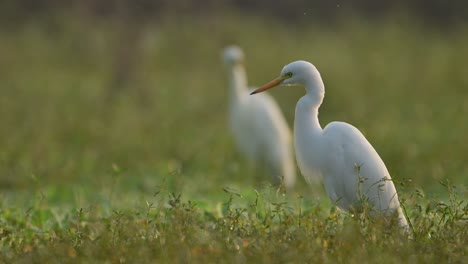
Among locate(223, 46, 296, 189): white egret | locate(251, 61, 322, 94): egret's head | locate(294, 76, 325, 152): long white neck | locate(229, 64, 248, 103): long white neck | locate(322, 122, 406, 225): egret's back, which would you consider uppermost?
locate(251, 61, 322, 94): egret's head

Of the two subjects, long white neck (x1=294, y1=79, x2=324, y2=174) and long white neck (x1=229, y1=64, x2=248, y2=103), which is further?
long white neck (x1=229, y1=64, x2=248, y2=103)

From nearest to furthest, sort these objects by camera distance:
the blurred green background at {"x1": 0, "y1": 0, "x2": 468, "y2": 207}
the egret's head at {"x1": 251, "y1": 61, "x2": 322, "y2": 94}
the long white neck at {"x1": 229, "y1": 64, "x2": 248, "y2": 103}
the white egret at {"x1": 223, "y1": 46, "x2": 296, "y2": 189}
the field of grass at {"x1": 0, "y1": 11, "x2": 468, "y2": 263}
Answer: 1. the field of grass at {"x1": 0, "y1": 11, "x2": 468, "y2": 263}
2. the egret's head at {"x1": 251, "y1": 61, "x2": 322, "y2": 94}
3. the blurred green background at {"x1": 0, "y1": 0, "x2": 468, "y2": 207}
4. the white egret at {"x1": 223, "y1": 46, "x2": 296, "y2": 189}
5. the long white neck at {"x1": 229, "y1": 64, "x2": 248, "y2": 103}

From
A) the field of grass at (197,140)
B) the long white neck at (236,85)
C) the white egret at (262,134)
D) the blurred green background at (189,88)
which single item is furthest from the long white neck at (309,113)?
the long white neck at (236,85)

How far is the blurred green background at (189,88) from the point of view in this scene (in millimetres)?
7375

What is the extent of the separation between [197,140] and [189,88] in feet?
12.1

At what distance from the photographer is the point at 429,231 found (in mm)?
3416

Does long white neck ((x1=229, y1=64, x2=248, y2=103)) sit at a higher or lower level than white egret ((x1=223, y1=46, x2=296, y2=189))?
higher

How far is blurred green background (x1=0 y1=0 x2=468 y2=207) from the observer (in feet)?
24.2

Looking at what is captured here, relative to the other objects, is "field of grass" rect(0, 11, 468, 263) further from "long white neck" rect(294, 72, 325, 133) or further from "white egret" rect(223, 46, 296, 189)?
"long white neck" rect(294, 72, 325, 133)

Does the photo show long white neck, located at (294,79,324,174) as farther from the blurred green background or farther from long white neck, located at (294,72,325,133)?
the blurred green background

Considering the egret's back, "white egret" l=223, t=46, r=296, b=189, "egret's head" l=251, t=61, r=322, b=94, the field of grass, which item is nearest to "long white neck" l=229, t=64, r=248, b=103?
"white egret" l=223, t=46, r=296, b=189

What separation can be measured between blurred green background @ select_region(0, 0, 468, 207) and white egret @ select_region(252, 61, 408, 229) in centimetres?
38

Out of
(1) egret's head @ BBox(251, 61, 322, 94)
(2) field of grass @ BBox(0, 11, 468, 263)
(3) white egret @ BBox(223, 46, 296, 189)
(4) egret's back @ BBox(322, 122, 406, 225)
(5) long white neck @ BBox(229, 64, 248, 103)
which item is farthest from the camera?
(5) long white neck @ BBox(229, 64, 248, 103)

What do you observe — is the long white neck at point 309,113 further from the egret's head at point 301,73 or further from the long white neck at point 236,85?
the long white neck at point 236,85
